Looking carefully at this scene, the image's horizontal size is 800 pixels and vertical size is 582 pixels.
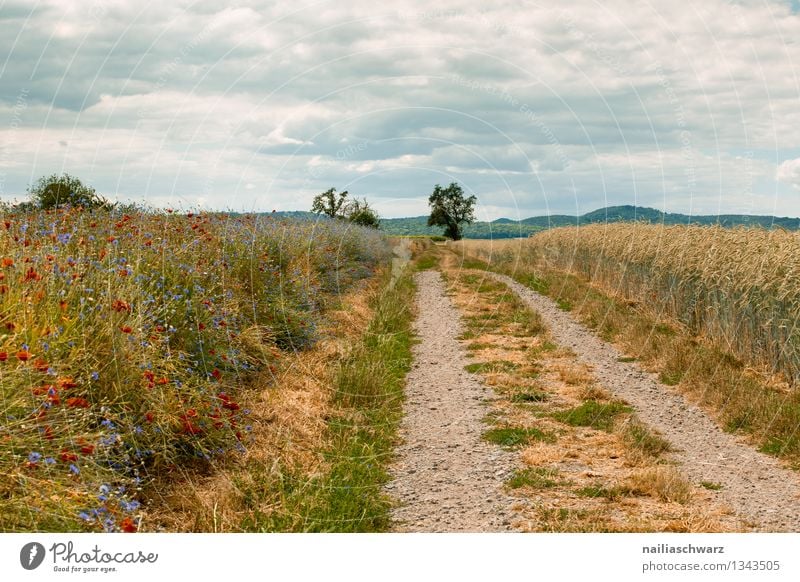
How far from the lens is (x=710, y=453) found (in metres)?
7.90

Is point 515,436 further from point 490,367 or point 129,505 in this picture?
point 129,505

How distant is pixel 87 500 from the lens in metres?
4.88

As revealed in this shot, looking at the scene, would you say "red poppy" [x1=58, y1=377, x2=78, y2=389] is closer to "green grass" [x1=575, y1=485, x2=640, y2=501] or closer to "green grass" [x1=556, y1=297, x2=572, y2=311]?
"green grass" [x1=575, y1=485, x2=640, y2=501]

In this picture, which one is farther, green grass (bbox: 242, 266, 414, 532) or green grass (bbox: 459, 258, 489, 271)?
green grass (bbox: 459, 258, 489, 271)

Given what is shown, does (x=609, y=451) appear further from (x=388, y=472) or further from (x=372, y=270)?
(x=372, y=270)

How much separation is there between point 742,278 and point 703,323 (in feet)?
8.57

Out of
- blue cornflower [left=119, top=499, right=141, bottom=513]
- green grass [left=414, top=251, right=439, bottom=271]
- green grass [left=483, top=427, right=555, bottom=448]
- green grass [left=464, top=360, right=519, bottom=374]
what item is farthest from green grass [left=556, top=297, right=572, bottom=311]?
blue cornflower [left=119, top=499, right=141, bottom=513]

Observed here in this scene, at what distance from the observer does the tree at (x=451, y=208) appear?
32062 mm

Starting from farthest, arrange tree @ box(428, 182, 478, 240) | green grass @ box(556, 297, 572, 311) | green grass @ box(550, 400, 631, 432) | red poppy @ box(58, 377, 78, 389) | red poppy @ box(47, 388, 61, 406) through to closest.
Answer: tree @ box(428, 182, 478, 240) < green grass @ box(556, 297, 572, 311) < green grass @ box(550, 400, 631, 432) < red poppy @ box(58, 377, 78, 389) < red poppy @ box(47, 388, 61, 406)

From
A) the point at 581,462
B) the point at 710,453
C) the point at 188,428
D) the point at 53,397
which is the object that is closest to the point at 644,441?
the point at 710,453

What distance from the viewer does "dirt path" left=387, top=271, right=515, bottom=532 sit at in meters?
5.93

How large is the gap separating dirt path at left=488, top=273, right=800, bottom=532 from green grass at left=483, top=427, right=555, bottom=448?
57.1 inches
